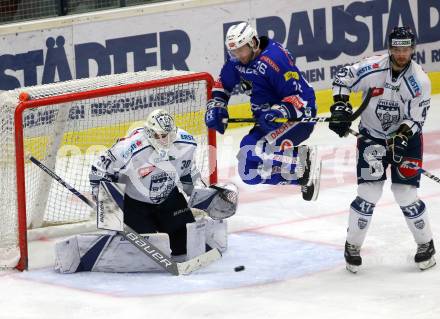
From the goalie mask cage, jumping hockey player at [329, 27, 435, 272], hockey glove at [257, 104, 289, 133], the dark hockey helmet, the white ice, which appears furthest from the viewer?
hockey glove at [257, 104, 289, 133]

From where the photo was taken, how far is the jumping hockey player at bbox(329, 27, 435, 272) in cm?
612

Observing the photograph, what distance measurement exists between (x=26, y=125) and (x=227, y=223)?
1335 mm

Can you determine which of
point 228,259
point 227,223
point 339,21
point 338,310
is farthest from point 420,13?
point 338,310

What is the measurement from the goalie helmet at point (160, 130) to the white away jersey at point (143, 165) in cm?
5

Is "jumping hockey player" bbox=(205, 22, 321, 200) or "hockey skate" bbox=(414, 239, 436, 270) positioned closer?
"hockey skate" bbox=(414, 239, 436, 270)

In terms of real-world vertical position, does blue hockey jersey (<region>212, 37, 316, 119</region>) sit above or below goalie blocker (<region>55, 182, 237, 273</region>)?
above

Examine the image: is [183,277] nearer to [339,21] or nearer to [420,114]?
[420,114]

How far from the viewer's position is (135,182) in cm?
647

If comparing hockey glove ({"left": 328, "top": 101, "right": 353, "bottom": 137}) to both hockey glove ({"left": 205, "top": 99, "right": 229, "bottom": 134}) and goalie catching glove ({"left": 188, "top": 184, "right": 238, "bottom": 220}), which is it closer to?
goalie catching glove ({"left": 188, "top": 184, "right": 238, "bottom": 220})

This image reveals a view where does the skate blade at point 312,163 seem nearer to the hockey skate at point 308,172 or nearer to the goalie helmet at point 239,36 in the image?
the hockey skate at point 308,172

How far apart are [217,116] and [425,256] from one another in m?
1.45

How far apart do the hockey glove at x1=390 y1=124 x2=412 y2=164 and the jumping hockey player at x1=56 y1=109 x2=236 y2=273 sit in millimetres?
1083

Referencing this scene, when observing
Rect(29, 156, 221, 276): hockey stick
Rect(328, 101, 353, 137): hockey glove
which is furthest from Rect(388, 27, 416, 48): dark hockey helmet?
Rect(29, 156, 221, 276): hockey stick

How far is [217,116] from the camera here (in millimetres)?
6980
